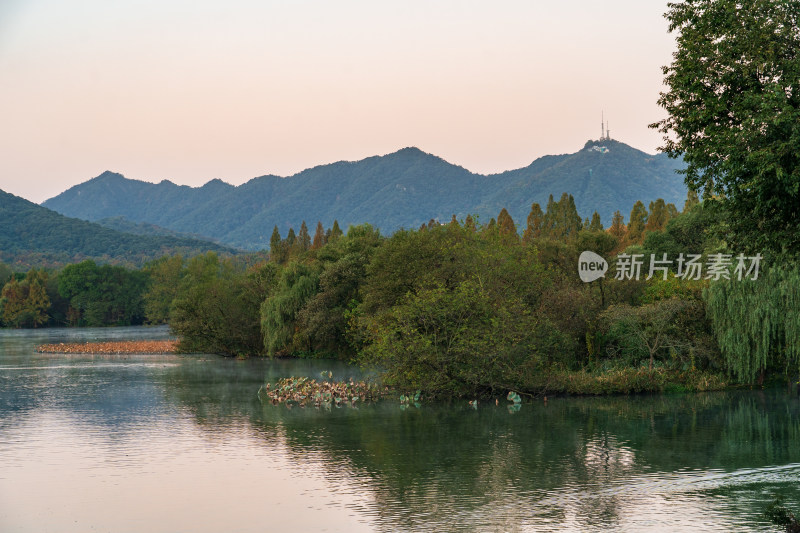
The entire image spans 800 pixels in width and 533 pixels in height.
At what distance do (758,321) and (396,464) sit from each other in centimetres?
2448

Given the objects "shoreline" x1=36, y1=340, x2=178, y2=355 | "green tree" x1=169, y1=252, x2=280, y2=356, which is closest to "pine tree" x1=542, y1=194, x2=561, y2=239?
"green tree" x1=169, y1=252, x2=280, y2=356

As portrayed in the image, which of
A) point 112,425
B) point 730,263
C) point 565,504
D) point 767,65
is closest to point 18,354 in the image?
point 112,425

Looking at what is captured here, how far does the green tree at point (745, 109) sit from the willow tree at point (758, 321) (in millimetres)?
21568

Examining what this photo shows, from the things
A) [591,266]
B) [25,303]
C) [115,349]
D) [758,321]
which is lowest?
[115,349]

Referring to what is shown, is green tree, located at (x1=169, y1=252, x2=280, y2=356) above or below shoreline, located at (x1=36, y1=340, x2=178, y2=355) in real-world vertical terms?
above

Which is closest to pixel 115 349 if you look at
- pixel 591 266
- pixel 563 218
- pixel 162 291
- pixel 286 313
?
pixel 286 313

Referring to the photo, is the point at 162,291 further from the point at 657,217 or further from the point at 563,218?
the point at 657,217

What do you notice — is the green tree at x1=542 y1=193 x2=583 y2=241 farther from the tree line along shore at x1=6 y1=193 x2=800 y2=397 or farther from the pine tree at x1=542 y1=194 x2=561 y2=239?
the tree line along shore at x1=6 y1=193 x2=800 y2=397

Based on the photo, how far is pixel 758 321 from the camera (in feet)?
137

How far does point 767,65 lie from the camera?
2025cm

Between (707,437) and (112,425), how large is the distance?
2551cm

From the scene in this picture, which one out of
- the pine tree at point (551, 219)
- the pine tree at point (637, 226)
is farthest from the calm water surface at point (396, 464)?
the pine tree at point (551, 219)

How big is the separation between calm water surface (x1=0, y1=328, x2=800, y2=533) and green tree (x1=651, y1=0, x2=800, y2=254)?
7.81m

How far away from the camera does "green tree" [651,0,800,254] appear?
1934 cm
